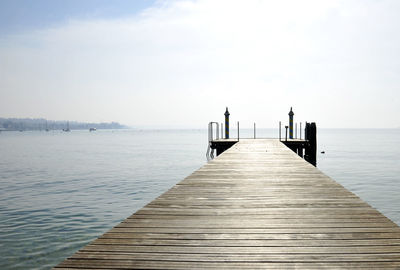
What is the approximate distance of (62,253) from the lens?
8.59 metres

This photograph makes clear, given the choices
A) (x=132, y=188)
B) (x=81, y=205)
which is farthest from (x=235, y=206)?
(x=132, y=188)

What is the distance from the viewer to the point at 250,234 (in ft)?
11.1

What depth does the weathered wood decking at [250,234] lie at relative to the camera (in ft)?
8.84

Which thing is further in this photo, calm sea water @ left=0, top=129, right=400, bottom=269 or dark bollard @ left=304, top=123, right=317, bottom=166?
dark bollard @ left=304, top=123, right=317, bottom=166

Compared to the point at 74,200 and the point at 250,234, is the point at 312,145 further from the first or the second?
the point at 250,234

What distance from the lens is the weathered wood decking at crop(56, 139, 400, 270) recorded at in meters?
2.69

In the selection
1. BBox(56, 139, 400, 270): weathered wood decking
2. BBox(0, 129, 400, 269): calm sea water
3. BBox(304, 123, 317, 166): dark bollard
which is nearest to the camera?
BBox(56, 139, 400, 270): weathered wood decking

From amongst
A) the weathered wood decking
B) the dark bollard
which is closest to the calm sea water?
the dark bollard

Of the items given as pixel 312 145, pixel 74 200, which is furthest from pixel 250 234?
pixel 312 145

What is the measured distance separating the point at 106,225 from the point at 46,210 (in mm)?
3775

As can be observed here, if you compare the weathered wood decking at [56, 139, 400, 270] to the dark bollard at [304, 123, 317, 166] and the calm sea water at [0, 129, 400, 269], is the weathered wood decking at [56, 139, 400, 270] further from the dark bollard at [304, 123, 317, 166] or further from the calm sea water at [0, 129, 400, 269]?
the dark bollard at [304, 123, 317, 166]

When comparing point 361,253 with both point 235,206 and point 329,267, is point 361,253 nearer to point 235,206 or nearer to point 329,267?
point 329,267

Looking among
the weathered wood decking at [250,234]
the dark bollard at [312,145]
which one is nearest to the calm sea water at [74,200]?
the dark bollard at [312,145]

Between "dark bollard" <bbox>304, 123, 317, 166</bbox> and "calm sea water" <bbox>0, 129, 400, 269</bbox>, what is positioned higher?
"dark bollard" <bbox>304, 123, 317, 166</bbox>
